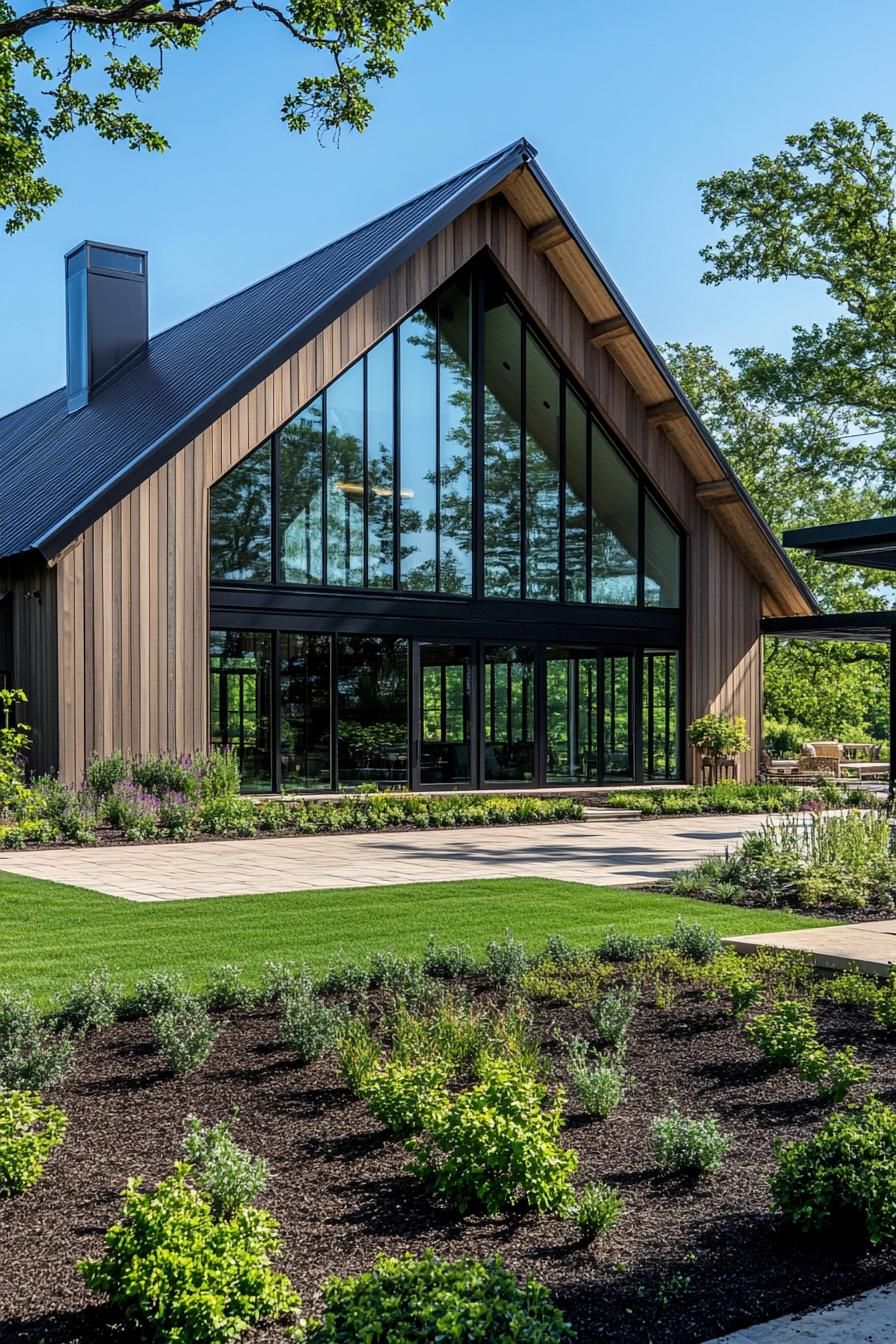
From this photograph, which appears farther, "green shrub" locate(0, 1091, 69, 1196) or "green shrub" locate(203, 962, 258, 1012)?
"green shrub" locate(203, 962, 258, 1012)

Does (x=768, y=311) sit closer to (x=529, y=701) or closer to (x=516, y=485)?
(x=516, y=485)

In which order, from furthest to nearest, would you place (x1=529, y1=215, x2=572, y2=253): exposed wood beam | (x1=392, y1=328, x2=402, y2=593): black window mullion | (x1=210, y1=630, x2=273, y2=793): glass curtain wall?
(x1=529, y1=215, x2=572, y2=253): exposed wood beam, (x1=392, y1=328, x2=402, y2=593): black window mullion, (x1=210, y1=630, x2=273, y2=793): glass curtain wall

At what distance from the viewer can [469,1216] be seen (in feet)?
12.5

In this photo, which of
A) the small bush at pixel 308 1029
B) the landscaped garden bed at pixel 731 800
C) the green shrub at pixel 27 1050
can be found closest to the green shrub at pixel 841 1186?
the small bush at pixel 308 1029

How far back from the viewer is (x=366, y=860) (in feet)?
42.1

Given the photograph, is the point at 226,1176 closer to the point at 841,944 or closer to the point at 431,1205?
the point at 431,1205

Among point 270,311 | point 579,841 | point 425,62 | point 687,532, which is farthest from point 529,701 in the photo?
point 425,62

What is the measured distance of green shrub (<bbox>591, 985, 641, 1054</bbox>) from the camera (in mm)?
5543

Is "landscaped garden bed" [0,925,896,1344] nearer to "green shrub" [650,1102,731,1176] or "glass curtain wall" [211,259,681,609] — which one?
"green shrub" [650,1102,731,1176]

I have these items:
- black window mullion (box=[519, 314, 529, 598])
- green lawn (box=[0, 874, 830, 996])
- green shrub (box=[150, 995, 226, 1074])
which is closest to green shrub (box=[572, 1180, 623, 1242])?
green shrub (box=[150, 995, 226, 1074])

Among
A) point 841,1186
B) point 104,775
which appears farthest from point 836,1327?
point 104,775

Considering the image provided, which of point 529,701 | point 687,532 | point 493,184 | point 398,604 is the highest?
point 493,184

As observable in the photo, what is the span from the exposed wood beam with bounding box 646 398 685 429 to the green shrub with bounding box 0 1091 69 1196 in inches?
765

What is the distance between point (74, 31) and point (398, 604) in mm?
11400
